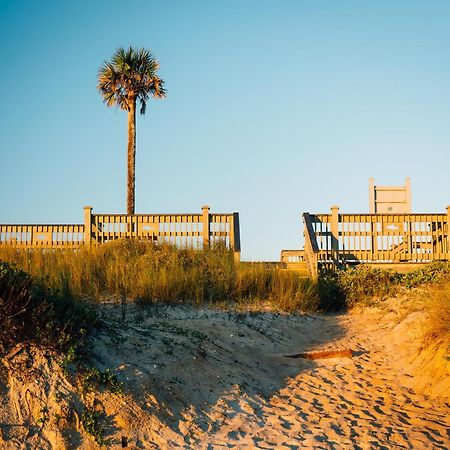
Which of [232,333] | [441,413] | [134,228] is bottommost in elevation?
[441,413]

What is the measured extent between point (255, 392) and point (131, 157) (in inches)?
747

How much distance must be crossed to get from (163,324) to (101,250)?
5.34 metres

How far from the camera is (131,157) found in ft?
86.2

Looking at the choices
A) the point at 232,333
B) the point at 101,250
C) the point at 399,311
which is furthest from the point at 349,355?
the point at 101,250

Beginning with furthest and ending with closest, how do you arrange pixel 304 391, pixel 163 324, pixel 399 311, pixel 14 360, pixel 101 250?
pixel 101 250, pixel 399 311, pixel 163 324, pixel 304 391, pixel 14 360

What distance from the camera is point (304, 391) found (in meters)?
8.79

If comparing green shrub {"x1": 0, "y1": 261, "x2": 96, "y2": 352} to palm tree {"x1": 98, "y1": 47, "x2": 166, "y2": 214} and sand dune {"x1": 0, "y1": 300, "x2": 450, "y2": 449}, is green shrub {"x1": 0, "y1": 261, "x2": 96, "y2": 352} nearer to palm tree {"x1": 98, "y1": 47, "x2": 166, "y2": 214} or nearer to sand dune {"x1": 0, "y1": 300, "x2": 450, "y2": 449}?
sand dune {"x1": 0, "y1": 300, "x2": 450, "y2": 449}

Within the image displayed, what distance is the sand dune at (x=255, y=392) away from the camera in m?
6.89

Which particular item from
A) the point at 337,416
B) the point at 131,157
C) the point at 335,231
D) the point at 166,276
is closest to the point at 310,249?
the point at 335,231

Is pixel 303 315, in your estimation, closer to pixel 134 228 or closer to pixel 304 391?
pixel 304 391

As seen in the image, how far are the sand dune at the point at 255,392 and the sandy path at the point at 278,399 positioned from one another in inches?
0.5

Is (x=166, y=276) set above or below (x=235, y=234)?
below

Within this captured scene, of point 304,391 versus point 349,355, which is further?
point 349,355

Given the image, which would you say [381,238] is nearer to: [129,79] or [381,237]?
[381,237]
